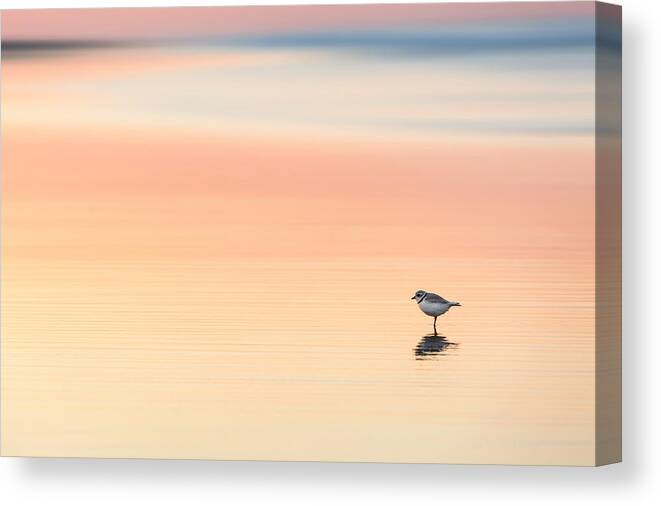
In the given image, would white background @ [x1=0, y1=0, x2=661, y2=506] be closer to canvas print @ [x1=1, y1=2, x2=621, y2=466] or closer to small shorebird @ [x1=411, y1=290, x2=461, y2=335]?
canvas print @ [x1=1, y1=2, x2=621, y2=466]

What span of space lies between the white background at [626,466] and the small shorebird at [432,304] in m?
0.55

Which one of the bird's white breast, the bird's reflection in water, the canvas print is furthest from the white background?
the bird's white breast

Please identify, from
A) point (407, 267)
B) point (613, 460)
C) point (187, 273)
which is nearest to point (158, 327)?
point (187, 273)

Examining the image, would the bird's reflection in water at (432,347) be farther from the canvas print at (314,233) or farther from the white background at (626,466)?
the white background at (626,466)

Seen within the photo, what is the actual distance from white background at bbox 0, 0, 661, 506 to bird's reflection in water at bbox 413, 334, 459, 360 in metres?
0.40

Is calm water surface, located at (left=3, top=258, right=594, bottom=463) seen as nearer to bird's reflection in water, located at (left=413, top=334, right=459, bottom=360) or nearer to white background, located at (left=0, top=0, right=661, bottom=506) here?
bird's reflection in water, located at (left=413, top=334, right=459, bottom=360)

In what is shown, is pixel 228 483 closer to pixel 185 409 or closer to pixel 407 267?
pixel 185 409

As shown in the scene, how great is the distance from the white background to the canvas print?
0.10 metres

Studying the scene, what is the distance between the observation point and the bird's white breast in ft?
13.9

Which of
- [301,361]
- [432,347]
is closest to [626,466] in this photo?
[432,347]

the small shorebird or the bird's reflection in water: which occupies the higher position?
the small shorebird

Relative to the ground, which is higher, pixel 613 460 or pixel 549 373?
pixel 549 373

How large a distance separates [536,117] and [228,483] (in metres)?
1.66

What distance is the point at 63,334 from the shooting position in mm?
4332
